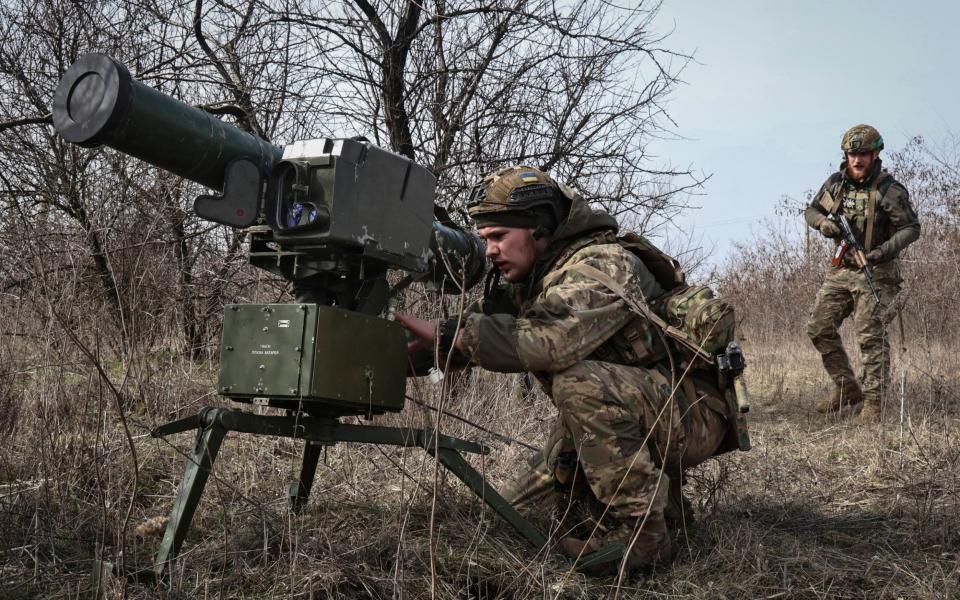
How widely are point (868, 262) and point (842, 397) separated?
117 cm

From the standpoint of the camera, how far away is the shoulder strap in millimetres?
2804

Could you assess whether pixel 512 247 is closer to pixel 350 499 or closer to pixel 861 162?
pixel 350 499

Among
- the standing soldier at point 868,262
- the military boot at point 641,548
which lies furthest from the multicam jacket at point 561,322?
the standing soldier at point 868,262

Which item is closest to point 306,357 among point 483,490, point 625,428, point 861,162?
point 483,490

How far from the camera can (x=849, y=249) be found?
679 centimetres

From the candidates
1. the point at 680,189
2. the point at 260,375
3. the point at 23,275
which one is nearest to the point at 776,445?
the point at 680,189

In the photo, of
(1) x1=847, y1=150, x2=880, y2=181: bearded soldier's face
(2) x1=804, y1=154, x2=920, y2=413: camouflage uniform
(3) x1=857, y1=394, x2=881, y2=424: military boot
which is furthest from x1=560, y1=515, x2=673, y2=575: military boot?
(1) x1=847, y1=150, x2=880, y2=181: bearded soldier's face

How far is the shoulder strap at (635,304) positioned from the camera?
2.80 metres

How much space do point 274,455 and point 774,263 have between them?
1308 cm

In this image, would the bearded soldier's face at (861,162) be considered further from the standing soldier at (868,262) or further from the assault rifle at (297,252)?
the assault rifle at (297,252)

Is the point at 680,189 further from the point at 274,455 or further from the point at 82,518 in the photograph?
the point at 82,518

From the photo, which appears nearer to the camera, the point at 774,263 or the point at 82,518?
the point at 82,518

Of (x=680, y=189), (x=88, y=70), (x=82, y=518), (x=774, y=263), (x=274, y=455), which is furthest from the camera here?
(x=774, y=263)

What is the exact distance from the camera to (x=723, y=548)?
2998mm
